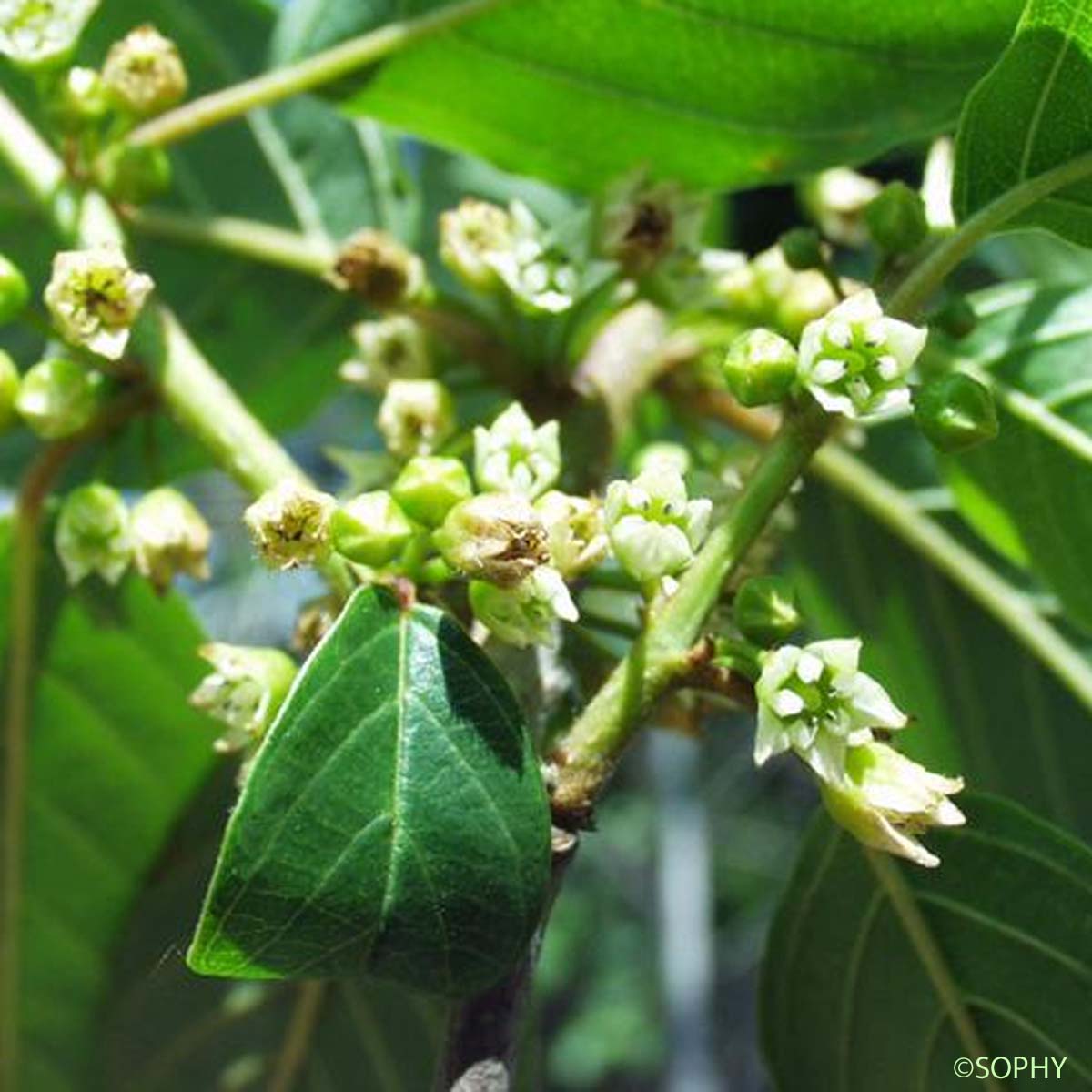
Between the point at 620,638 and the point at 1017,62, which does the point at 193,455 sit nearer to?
the point at 620,638

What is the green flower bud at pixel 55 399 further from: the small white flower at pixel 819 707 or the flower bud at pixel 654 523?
the small white flower at pixel 819 707

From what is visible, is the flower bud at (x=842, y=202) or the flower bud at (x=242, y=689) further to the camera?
the flower bud at (x=842, y=202)

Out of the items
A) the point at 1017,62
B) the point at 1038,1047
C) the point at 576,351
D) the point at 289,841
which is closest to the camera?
the point at 289,841

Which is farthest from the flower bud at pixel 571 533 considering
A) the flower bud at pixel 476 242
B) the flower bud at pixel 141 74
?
the flower bud at pixel 141 74

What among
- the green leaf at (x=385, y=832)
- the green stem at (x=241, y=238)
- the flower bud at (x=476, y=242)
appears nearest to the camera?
the green leaf at (x=385, y=832)

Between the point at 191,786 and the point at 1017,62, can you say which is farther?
the point at 191,786

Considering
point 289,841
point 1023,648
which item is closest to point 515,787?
point 289,841
